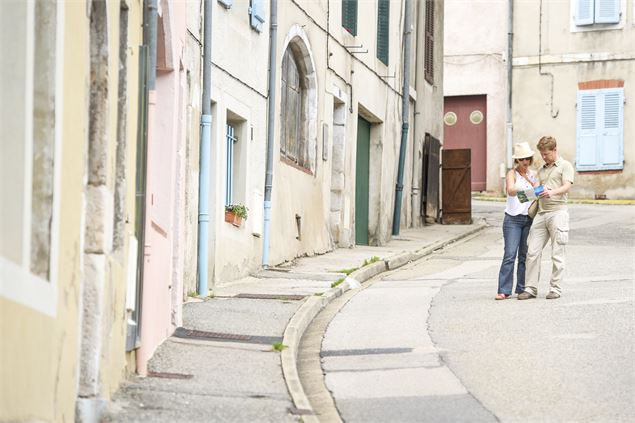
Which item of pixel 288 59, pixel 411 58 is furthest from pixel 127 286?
pixel 411 58

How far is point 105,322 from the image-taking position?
688cm

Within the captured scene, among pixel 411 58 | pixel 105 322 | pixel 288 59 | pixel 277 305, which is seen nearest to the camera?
pixel 105 322

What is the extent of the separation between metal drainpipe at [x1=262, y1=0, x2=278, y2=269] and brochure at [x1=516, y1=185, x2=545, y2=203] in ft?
13.2

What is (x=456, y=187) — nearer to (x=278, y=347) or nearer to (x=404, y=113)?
(x=404, y=113)

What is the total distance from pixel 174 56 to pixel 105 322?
10.9 ft

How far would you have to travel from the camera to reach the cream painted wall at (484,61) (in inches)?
1412

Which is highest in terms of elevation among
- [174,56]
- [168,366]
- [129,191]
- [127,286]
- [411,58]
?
[411,58]

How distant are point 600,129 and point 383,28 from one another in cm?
1272

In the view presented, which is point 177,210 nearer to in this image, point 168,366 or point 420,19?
point 168,366

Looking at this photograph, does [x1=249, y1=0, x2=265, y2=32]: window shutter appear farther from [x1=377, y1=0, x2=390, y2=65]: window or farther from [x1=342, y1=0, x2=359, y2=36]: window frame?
[x1=377, y1=0, x2=390, y2=65]: window

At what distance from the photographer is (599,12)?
3456 cm

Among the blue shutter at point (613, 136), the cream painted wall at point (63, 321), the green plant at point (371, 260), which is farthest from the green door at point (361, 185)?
the cream painted wall at point (63, 321)

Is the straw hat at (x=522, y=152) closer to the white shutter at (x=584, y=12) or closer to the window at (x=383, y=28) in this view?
the window at (x=383, y=28)

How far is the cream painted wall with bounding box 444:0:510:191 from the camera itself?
118 ft
